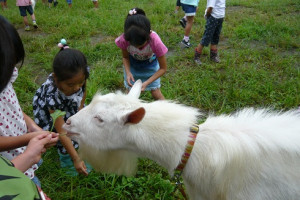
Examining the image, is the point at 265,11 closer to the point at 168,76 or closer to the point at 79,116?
the point at 168,76

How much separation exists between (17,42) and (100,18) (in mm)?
5915

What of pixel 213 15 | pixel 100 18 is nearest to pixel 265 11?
pixel 213 15

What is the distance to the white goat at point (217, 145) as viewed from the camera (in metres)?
→ 1.57

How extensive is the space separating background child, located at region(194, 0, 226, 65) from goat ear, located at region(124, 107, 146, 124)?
3382 mm

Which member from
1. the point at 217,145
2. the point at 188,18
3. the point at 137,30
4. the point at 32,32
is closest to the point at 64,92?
the point at 137,30

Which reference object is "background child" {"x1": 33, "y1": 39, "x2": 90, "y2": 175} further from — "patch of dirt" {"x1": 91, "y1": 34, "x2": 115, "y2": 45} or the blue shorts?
"patch of dirt" {"x1": 91, "y1": 34, "x2": 115, "y2": 45}

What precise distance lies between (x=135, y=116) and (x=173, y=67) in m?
3.24

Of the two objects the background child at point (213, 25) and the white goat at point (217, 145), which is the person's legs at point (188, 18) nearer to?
the background child at point (213, 25)

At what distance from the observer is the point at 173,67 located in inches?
183

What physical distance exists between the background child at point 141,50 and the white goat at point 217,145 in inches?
43.4

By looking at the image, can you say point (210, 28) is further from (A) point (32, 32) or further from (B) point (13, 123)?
(A) point (32, 32)

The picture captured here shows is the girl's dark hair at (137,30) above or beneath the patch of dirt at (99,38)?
above

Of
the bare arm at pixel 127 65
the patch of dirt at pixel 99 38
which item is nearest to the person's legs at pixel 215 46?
the bare arm at pixel 127 65

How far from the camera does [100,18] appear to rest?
6.94m
